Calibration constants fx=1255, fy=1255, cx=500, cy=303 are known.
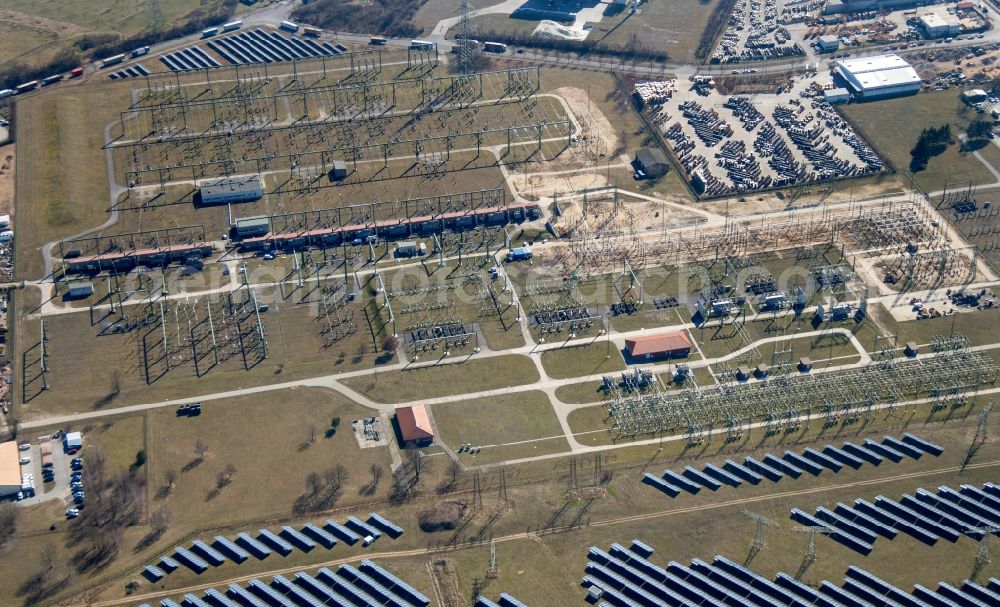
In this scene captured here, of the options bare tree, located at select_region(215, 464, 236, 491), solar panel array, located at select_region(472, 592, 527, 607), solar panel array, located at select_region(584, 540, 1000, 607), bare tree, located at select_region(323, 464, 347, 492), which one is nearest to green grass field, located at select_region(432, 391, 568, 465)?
bare tree, located at select_region(323, 464, 347, 492)

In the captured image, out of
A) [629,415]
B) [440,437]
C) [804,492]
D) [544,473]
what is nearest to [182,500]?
[440,437]

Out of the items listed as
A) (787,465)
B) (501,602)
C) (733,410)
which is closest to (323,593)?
(501,602)

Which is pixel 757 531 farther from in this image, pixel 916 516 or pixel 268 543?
pixel 268 543

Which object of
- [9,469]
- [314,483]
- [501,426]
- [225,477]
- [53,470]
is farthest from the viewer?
[501,426]

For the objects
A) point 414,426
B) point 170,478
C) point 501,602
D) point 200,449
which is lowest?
point 501,602

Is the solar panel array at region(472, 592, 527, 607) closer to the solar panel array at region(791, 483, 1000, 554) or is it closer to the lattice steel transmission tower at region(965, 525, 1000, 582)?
the solar panel array at region(791, 483, 1000, 554)

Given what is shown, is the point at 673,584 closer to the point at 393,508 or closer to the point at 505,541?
the point at 505,541

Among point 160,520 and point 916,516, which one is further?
point 160,520
